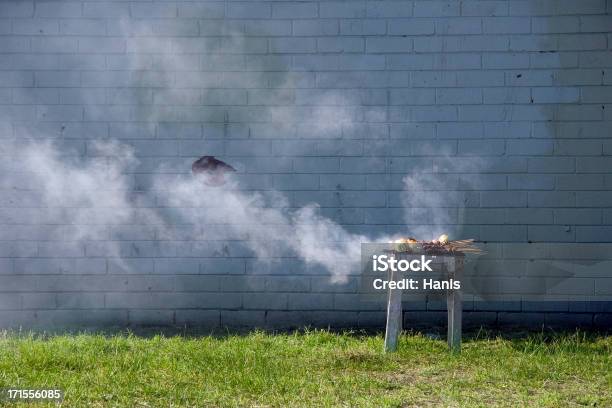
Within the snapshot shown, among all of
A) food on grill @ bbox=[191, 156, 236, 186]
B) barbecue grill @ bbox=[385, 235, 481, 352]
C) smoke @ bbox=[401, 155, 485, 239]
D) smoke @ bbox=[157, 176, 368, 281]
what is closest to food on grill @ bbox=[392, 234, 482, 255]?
barbecue grill @ bbox=[385, 235, 481, 352]

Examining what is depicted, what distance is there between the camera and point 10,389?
18.2ft

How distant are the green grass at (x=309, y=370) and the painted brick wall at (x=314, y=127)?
599 mm

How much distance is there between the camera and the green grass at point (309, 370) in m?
5.52

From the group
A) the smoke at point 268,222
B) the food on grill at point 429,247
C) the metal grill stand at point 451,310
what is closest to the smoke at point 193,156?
the smoke at point 268,222

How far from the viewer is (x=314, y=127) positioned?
7.89 metres

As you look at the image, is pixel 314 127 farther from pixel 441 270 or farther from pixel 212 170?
pixel 441 270

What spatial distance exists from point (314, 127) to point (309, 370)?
2.57 metres

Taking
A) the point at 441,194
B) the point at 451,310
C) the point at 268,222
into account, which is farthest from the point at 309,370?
the point at 441,194

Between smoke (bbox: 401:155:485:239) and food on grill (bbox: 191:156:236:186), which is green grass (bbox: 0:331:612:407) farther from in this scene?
food on grill (bbox: 191:156:236:186)

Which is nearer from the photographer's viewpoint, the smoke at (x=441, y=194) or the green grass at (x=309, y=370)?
the green grass at (x=309, y=370)

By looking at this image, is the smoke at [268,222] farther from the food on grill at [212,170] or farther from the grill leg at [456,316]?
the grill leg at [456,316]

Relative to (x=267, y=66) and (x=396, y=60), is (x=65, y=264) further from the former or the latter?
(x=396, y=60)

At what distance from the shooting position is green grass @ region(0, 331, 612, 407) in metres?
5.52

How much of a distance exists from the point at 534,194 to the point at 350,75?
79.8 inches
